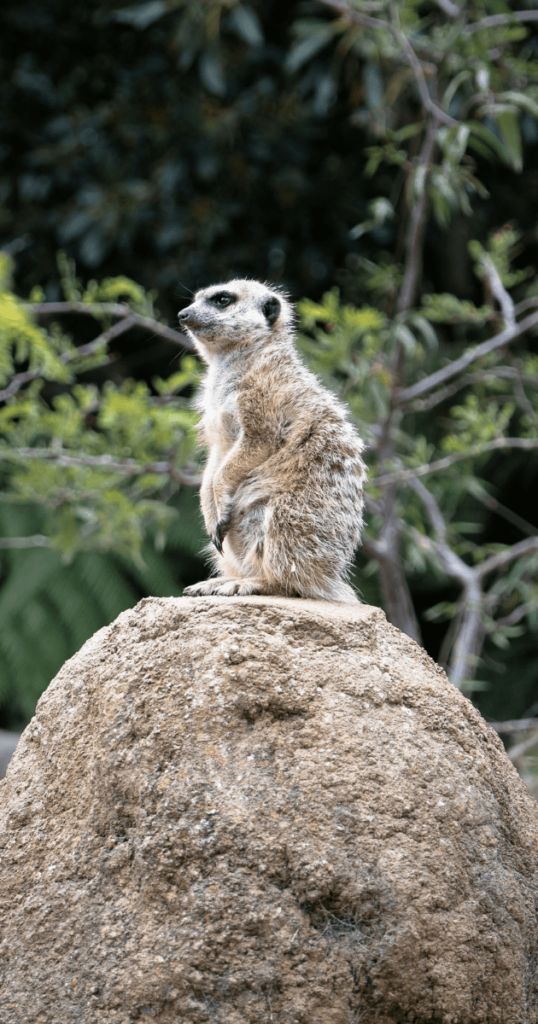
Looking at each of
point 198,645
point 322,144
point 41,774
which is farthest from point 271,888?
point 322,144

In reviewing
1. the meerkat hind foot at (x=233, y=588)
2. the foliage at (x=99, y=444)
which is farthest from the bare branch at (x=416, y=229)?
the meerkat hind foot at (x=233, y=588)

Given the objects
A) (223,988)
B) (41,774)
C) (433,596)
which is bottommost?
(433,596)

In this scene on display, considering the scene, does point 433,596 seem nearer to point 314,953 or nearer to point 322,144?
point 322,144

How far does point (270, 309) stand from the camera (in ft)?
8.70

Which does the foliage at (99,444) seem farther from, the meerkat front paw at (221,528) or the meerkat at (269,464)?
the meerkat front paw at (221,528)

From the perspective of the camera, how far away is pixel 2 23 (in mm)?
5598

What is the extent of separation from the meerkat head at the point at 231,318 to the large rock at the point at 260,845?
0.88m

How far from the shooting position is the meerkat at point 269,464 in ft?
7.61

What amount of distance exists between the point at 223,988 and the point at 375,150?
323 cm

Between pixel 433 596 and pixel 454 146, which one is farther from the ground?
pixel 454 146

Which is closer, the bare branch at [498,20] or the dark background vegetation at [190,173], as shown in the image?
the bare branch at [498,20]

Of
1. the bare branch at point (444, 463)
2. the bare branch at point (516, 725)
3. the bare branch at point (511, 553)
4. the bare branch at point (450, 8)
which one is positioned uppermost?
the bare branch at point (450, 8)

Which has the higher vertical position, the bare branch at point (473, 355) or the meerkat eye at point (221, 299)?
the meerkat eye at point (221, 299)

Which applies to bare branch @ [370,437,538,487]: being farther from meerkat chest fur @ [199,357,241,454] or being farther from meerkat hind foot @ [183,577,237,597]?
meerkat hind foot @ [183,577,237,597]
